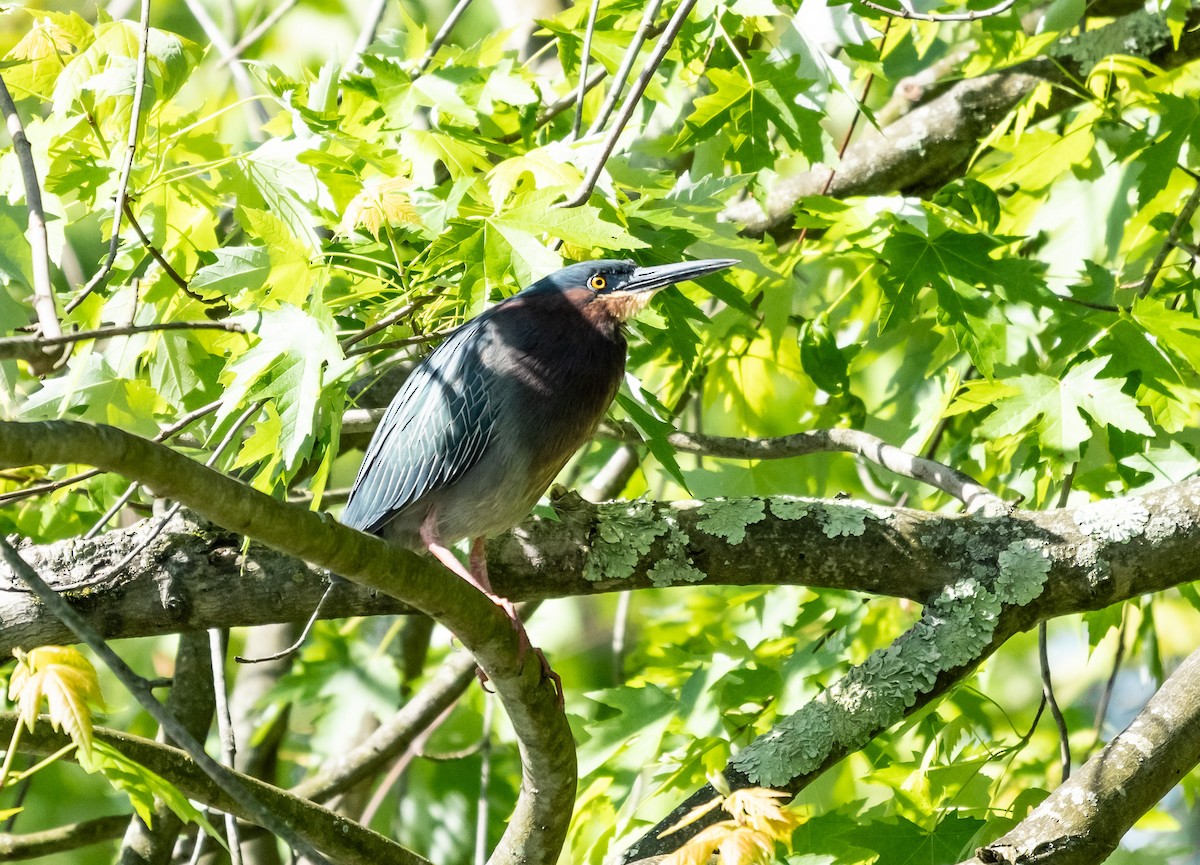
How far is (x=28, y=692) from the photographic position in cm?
208

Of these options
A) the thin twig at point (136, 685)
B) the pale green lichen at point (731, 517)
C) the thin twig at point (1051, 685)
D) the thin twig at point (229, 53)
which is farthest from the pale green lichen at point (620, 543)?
the thin twig at point (229, 53)

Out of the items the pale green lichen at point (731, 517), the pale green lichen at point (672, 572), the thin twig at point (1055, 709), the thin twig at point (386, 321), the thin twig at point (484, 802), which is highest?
the thin twig at point (386, 321)

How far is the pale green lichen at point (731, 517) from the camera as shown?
313 centimetres

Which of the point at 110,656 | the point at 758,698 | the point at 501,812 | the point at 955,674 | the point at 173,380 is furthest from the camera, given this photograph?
the point at 501,812

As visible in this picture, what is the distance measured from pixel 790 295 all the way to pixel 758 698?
134 centimetres

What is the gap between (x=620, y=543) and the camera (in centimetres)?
308

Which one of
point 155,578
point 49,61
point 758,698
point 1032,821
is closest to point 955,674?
point 1032,821

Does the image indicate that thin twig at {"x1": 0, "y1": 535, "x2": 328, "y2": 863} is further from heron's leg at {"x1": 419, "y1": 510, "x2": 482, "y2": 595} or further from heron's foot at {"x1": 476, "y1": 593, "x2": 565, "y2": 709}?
heron's leg at {"x1": 419, "y1": 510, "x2": 482, "y2": 595}

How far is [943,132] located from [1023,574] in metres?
2.18

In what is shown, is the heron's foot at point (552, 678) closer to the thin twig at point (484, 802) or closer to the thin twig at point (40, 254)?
the thin twig at point (484, 802)

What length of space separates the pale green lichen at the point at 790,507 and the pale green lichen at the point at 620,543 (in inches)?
12.3

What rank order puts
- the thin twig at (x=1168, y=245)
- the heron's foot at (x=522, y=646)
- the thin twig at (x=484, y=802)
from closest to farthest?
the heron's foot at (x=522, y=646), the thin twig at (x=1168, y=245), the thin twig at (x=484, y=802)

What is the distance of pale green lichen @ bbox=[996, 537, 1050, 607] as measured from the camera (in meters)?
3.02

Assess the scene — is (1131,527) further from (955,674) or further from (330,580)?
(330,580)
